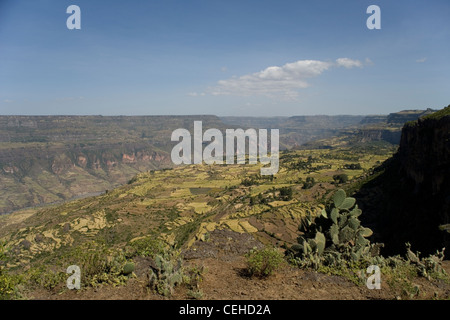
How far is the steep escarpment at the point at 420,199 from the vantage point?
27172mm

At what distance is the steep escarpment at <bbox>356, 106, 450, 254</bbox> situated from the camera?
89.1ft

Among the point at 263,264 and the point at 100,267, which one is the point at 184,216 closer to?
the point at 100,267

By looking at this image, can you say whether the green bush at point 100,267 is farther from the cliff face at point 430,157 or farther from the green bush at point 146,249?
the cliff face at point 430,157

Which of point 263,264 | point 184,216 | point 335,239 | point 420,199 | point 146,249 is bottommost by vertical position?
point 184,216

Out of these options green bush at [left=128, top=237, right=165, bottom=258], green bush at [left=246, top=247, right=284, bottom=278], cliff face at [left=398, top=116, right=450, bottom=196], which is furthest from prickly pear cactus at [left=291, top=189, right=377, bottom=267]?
cliff face at [left=398, top=116, right=450, bottom=196]

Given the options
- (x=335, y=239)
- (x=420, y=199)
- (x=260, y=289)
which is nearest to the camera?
(x=260, y=289)

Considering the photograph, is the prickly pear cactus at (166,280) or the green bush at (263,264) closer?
the prickly pear cactus at (166,280)

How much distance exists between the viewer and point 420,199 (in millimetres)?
34562

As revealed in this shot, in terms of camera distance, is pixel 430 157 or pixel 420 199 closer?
pixel 420 199

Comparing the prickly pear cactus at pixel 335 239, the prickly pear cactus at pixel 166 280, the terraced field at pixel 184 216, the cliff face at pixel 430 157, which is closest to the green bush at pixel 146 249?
the prickly pear cactus at pixel 166 280

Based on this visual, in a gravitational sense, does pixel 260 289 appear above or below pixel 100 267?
below

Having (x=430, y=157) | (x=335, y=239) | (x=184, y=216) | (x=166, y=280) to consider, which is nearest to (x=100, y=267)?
(x=166, y=280)
